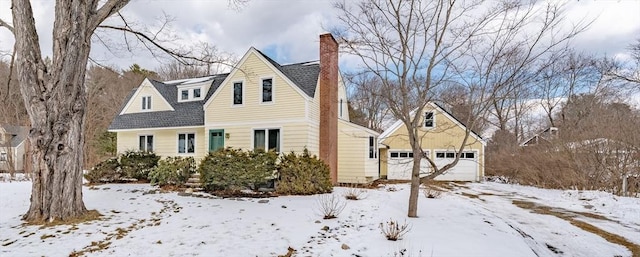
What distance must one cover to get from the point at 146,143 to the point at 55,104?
→ 11.6 meters

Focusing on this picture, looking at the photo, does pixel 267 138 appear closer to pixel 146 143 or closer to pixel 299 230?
pixel 299 230

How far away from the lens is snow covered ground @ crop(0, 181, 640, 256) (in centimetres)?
517

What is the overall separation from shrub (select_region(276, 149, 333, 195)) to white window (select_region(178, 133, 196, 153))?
703 cm

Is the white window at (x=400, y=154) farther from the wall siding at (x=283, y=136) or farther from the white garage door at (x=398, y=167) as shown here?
the wall siding at (x=283, y=136)

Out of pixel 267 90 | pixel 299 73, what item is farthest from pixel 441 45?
pixel 299 73

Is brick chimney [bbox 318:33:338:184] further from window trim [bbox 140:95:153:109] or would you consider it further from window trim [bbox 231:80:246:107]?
window trim [bbox 140:95:153:109]

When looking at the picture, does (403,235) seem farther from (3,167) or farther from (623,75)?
(3,167)

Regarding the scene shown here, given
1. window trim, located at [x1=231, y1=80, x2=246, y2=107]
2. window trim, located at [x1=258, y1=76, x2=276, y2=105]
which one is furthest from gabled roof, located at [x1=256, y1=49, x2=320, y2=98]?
window trim, located at [x1=231, y1=80, x2=246, y2=107]

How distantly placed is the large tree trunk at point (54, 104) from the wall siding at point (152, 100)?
10.7 meters

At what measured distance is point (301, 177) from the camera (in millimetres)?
10781

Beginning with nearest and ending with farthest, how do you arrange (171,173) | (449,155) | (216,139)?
(171,173) → (216,139) → (449,155)

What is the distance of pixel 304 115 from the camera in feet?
42.5

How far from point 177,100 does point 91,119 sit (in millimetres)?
9246

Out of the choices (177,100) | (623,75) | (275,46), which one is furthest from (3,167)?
(623,75)
